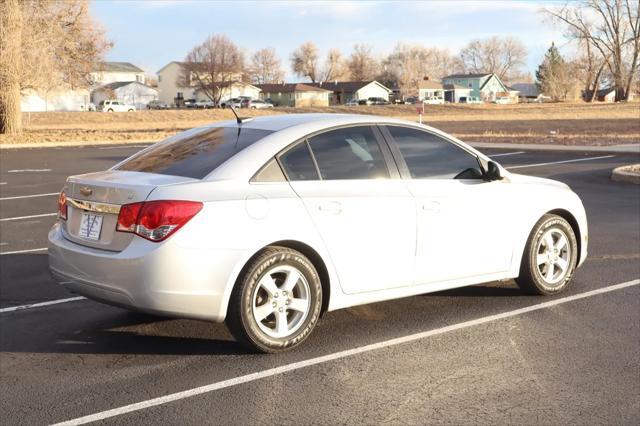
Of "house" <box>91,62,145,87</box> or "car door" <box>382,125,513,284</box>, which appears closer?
"car door" <box>382,125,513,284</box>

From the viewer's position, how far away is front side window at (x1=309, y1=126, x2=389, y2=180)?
5.54 metres

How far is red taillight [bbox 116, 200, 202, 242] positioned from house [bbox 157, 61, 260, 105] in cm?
10619

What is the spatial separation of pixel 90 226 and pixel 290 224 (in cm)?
137

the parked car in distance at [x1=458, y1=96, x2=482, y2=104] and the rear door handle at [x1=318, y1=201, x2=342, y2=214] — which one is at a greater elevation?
the parked car in distance at [x1=458, y1=96, x2=482, y2=104]

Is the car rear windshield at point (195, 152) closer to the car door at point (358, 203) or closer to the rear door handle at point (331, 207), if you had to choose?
the car door at point (358, 203)

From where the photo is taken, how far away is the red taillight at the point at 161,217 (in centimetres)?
479

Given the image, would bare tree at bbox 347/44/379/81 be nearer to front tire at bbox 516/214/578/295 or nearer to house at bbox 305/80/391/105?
house at bbox 305/80/391/105

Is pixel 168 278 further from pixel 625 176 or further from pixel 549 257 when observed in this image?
pixel 625 176

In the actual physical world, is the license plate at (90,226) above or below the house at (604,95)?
below

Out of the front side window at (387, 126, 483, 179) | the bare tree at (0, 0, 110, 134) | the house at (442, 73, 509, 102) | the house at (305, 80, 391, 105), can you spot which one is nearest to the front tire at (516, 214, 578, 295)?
the front side window at (387, 126, 483, 179)

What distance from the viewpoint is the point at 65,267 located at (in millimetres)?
5340

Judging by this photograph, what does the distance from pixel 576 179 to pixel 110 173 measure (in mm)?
12580

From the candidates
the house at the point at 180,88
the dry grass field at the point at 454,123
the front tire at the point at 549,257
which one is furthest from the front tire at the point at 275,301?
the house at the point at 180,88

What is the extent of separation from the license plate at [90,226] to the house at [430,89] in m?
143
